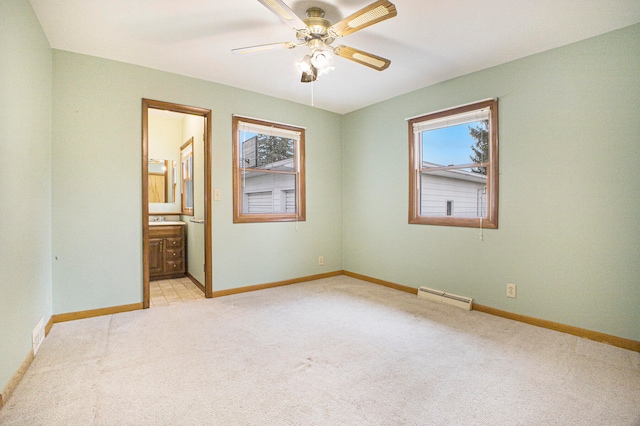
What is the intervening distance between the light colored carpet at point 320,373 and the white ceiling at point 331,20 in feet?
8.18

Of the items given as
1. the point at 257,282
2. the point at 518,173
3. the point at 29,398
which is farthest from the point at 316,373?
the point at 518,173

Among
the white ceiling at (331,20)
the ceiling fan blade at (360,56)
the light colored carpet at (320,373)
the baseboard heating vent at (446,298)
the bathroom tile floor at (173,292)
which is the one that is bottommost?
the light colored carpet at (320,373)

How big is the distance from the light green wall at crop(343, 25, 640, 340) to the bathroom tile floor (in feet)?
9.27

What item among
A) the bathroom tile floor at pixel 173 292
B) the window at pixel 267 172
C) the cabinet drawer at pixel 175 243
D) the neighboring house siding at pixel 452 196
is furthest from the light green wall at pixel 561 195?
the cabinet drawer at pixel 175 243

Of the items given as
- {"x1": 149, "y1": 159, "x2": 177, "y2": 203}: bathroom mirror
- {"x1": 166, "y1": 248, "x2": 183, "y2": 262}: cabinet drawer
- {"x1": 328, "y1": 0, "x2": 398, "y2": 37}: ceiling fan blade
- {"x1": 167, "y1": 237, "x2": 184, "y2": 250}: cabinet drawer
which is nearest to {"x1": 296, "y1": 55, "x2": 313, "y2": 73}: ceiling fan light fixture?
{"x1": 328, "y1": 0, "x2": 398, "y2": 37}: ceiling fan blade

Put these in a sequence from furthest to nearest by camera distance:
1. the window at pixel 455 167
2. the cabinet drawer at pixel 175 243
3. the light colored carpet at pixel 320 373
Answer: the cabinet drawer at pixel 175 243, the window at pixel 455 167, the light colored carpet at pixel 320 373

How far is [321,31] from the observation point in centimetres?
224

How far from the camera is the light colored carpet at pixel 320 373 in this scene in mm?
1623

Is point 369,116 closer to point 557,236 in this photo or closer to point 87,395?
point 557,236

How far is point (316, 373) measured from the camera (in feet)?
6.65

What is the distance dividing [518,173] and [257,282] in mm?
3185

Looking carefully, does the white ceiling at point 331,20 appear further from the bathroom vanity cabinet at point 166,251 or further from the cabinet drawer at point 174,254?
the cabinet drawer at point 174,254

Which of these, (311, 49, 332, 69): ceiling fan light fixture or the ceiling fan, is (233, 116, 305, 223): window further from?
(311, 49, 332, 69): ceiling fan light fixture

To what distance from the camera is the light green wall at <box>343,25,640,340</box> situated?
2445 millimetres
